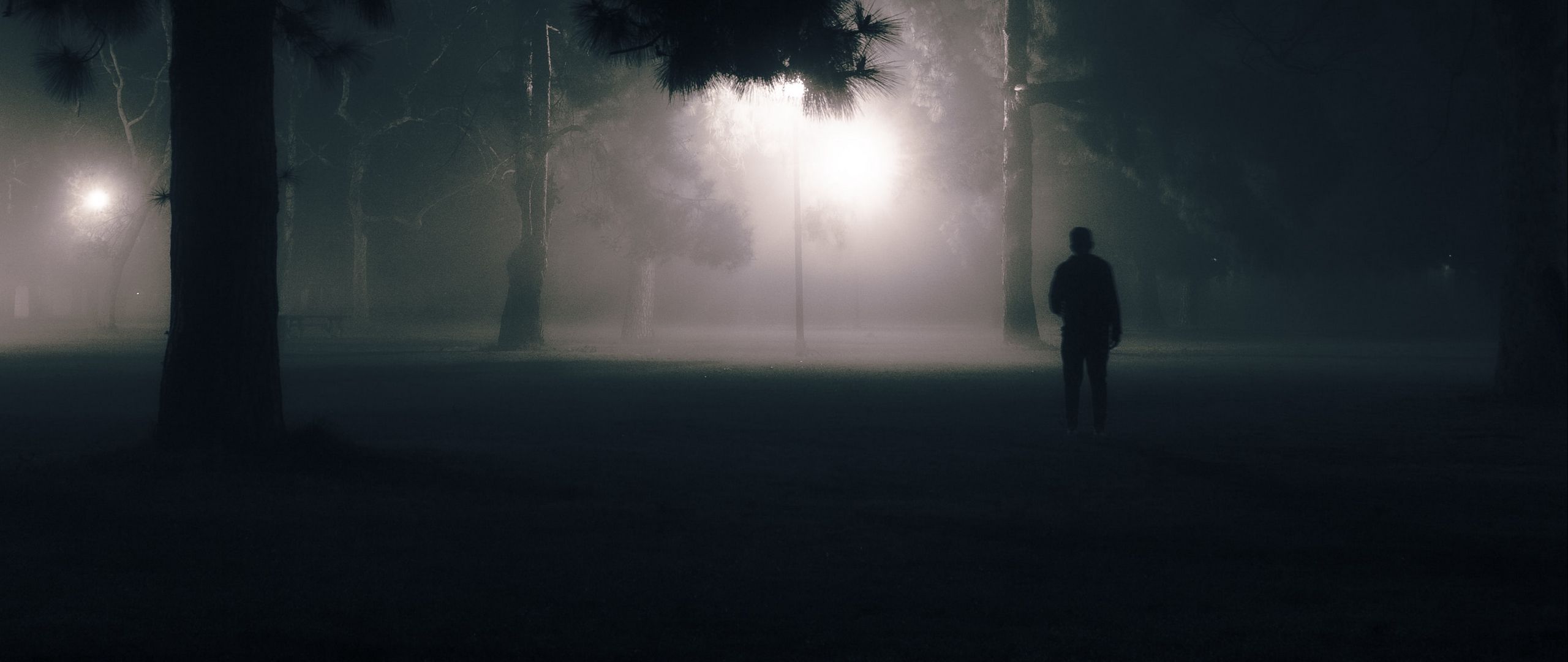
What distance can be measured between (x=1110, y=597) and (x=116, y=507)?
5971 mm

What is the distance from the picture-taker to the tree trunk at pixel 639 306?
39656mm

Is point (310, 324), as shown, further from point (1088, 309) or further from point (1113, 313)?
point (1113, 313)

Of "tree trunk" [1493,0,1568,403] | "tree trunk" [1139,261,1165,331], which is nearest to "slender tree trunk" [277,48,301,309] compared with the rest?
"tree trunk" [1139,261,1165,331]

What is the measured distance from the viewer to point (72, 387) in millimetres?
20422

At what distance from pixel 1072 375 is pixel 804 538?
6057 millimetres

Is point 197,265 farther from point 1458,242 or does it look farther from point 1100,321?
point 1458,242

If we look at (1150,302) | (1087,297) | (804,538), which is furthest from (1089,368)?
(1150,302)

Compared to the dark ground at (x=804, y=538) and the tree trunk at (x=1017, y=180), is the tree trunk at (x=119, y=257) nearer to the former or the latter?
the tree trunk at (x=1017, y=180)

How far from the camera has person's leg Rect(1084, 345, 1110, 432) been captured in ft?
41.7

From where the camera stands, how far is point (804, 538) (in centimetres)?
747

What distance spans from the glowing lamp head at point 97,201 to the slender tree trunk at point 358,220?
8693mm

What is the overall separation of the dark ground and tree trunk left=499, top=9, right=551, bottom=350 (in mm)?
20634

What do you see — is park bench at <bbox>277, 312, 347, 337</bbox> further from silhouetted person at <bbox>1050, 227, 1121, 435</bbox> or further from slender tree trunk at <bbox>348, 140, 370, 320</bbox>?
silhouetted person at <bbox>1050, 227, 1121, 435</bbox>

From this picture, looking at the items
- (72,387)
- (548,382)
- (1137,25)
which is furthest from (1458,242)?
(72,387)
